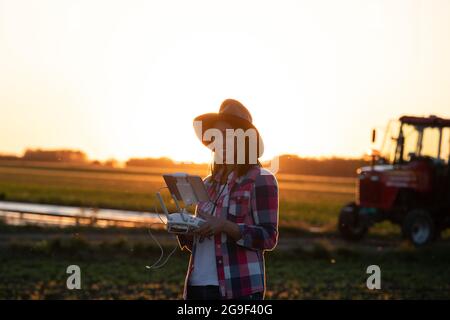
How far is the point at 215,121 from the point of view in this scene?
12.5 feet

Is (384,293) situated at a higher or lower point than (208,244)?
lower

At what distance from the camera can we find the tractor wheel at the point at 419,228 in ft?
57.1

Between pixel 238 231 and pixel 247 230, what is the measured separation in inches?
1.9

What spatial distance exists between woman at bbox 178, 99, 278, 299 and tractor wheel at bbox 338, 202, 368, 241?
49.0 feet

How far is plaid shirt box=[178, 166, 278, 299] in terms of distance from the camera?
3594 mm

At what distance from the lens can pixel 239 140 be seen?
366 cm

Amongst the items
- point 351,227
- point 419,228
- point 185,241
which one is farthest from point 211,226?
point 351,227

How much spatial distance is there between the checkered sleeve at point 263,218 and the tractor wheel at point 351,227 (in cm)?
1497

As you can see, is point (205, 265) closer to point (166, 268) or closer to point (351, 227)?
point (166, 268)

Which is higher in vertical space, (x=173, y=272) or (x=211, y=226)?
(x=211, y=226)

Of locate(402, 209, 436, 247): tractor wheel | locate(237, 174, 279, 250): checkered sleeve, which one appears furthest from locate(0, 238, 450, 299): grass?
locate(237, 174, 279, 250): checkered sleeve
